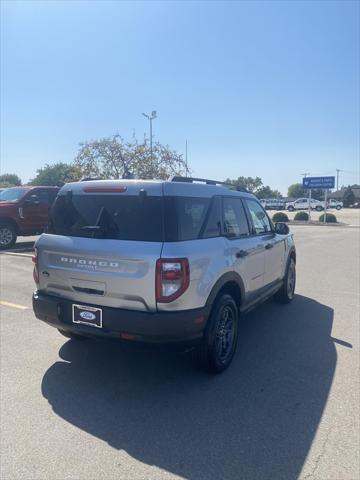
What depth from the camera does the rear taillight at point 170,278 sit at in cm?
324

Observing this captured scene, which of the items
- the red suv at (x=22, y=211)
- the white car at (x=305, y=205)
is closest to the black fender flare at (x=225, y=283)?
the red suv at (x=22, y=211)

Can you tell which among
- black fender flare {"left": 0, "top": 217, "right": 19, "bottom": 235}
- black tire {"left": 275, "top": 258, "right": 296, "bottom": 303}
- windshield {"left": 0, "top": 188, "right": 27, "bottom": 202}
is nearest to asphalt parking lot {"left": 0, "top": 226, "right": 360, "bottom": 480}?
black tire {"left": 275, "top": 258, "right": 296, "bottom": 303}

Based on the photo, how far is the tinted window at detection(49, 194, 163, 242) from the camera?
3.42m

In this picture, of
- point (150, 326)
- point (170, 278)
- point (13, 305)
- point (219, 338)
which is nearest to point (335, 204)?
point (13, 305)

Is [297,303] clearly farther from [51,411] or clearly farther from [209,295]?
[51,411]

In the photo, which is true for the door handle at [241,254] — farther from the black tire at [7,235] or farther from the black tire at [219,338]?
the black tire at [7,235]

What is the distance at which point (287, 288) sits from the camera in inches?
256

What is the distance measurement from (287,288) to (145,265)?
3892mm

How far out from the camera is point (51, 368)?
4.03 m

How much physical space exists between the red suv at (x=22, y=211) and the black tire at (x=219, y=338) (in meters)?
9.50

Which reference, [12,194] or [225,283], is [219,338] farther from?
[12,194]

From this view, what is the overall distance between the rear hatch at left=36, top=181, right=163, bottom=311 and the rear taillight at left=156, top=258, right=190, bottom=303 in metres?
0.05

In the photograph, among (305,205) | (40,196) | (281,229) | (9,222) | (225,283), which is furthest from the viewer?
(305,205)

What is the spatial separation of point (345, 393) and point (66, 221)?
3127mm
